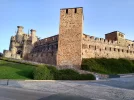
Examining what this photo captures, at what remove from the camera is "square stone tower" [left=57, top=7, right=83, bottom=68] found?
33.0 m

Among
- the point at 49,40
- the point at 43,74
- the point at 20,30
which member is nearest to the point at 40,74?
the point at 43,74

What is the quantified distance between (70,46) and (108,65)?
8.37m

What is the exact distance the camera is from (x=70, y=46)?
3344 centimetres

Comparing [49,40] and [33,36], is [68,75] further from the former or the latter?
[33,36]

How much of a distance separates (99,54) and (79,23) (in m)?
9.13

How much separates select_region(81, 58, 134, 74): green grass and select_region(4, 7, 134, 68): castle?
148 cm

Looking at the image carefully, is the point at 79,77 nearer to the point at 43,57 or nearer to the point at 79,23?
the point at 79,23

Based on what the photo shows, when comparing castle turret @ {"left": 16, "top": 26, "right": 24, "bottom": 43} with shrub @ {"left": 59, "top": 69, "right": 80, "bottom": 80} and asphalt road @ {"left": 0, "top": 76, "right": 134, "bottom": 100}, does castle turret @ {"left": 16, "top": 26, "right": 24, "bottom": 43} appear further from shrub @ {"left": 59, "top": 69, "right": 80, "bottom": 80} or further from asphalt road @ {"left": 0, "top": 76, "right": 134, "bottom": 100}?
asphalt road @ {"left": 0, "top": 76, "right": 134, "bottom": 100}

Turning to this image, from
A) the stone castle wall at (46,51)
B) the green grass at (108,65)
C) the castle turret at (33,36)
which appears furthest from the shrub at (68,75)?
the castle turret at (33,36)

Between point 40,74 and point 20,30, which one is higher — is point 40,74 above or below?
below

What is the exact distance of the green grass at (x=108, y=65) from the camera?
3324 centimetres

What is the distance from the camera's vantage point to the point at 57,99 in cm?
890

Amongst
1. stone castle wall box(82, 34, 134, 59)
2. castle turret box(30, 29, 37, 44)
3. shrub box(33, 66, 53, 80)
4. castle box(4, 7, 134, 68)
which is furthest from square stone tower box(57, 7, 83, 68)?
castle turret box(30, 29, 37, 44)

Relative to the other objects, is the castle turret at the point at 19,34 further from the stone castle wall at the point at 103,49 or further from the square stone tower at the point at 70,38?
the square stone tower at the point at 70,38
